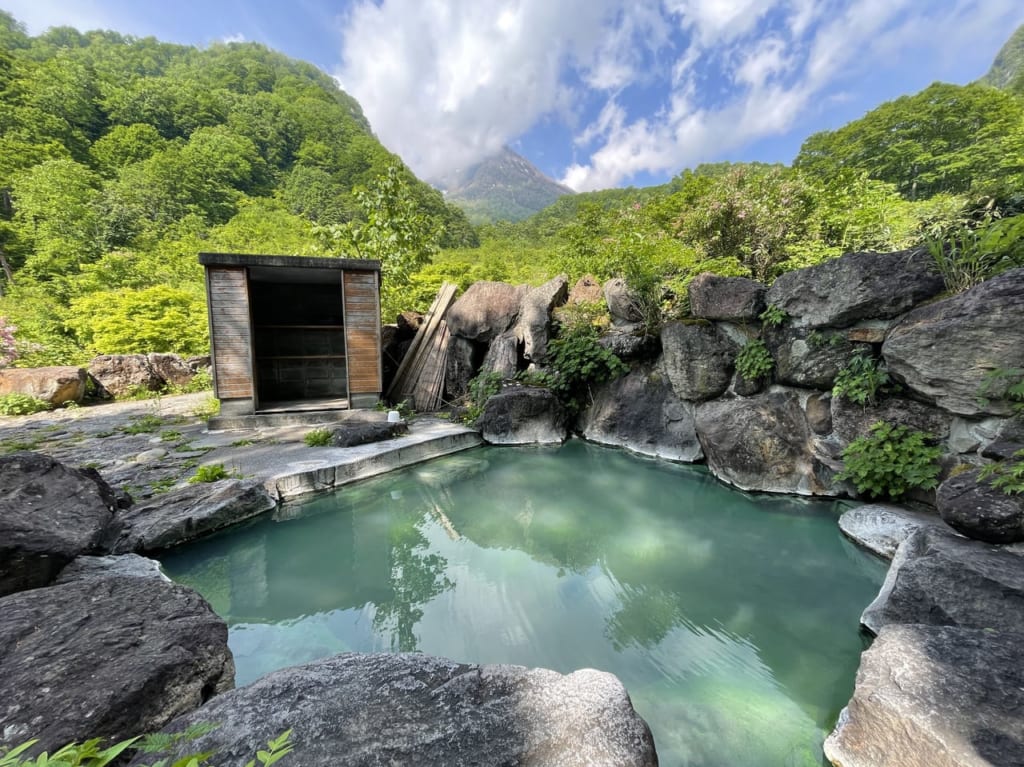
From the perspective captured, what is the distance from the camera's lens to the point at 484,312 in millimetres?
8523

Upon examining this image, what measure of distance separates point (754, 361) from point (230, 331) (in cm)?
795

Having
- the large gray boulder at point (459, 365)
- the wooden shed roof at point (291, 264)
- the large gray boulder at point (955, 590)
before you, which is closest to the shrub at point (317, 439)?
the wooden shed roof at point (291, 264)

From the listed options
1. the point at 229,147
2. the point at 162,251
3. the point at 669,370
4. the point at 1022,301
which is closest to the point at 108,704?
the point at 1022,301

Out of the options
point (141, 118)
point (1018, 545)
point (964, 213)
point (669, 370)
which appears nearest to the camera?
point (1018, 545)

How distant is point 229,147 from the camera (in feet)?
94.6

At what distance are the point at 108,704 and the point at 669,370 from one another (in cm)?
600

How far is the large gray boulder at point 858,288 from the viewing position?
12.4ft

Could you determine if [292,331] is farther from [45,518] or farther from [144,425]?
[45,518]

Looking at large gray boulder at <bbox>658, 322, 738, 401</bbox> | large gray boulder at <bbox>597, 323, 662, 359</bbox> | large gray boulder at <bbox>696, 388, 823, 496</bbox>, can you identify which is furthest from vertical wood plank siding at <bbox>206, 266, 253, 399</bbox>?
large gray boulder at <bbox>696, 388, 823, 496</bbox>

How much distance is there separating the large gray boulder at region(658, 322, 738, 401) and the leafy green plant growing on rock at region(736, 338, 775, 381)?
0.76ft

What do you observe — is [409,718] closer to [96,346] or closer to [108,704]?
[108,704]

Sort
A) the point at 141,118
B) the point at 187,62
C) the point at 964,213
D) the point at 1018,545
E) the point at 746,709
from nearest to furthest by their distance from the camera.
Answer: the point at 746,709, the point at 1018,545, the point at 964,213, the point at 141,118, the point at 187,62

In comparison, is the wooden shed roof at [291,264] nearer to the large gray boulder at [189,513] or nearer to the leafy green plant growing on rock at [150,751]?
the large gray boulder at [189,513]

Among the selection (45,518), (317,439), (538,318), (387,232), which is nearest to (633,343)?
(538,318)
